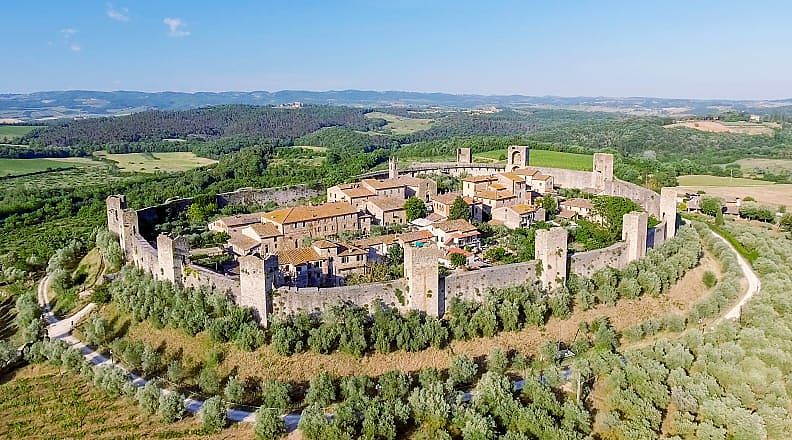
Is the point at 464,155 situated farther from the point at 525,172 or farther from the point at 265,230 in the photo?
the point at 265,230

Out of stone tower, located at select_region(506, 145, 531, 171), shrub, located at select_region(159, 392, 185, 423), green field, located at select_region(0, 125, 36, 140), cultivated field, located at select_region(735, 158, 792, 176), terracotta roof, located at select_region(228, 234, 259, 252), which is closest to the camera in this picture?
shrub, located at select_region(159, 392, 185, 423)

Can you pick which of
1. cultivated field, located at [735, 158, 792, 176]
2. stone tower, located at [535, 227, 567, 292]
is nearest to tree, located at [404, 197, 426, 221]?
stone tower, located at [535, 227, 567, 292]

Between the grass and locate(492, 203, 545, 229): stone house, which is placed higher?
locate(492, 203, 545, 229): stone house

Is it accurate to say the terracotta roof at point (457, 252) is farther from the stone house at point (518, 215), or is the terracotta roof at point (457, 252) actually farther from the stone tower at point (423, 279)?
the stone house at point (518, 215)

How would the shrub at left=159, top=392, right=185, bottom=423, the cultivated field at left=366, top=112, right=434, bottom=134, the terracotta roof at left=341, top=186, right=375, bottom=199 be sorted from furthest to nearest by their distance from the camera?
1. the cultivated field at left=366, top=112, right=434, bottom=134
2. the terracotta roof at left=341, top=186, right=375, bottom=199
3. the shrub at left=159, top=392, right=185, bottom=423

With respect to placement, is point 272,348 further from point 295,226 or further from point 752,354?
point 752,354

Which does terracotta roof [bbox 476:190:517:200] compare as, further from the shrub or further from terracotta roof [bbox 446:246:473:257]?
the shrub
